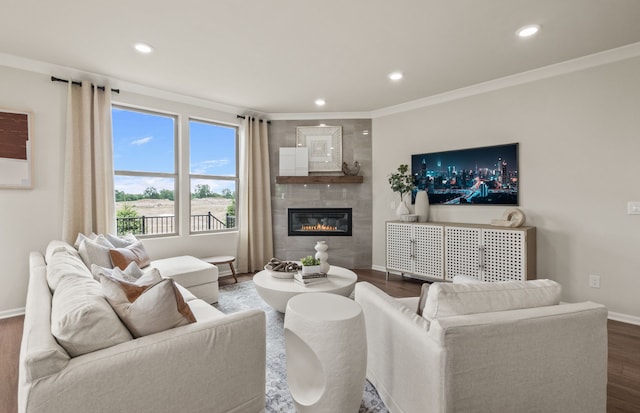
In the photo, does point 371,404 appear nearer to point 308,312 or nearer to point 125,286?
point 308,312

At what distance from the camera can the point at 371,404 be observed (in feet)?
5.63

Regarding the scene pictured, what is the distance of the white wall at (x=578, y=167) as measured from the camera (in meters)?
2.86

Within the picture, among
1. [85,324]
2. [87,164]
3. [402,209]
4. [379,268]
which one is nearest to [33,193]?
[87,164]

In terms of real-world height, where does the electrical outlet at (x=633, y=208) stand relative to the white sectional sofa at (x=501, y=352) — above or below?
above

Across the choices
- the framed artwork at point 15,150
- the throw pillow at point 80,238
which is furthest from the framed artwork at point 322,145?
the framed artwork at point 15,150

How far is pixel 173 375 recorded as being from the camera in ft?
4.02

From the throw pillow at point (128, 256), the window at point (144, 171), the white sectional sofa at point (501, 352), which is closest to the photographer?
the white sectional sofa at point (501, 352)

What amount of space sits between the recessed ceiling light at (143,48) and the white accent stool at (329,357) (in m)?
2.77

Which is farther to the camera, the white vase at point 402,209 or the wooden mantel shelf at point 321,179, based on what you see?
the wooden mantel shelf at point 321,179

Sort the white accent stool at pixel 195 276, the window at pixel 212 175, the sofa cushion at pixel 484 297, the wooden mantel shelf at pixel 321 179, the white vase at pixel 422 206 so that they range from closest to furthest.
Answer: the sofa cushion at pixel 484 297
the white accent stool at pixel 195 276
the white vase at pixel 422 206
the window at pixel 212 175
the wooden mantel shelf at pixel 321 179

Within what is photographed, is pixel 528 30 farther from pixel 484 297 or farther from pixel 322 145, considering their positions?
pixel 322 145

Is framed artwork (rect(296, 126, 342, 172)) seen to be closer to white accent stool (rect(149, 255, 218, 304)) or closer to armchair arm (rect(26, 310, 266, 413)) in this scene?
white accent stool (rect(149, 255, 218, 304))

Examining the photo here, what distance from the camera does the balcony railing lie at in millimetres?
3918

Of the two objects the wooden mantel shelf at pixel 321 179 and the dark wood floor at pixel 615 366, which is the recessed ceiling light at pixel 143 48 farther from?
the dark wood floor at pixel 615 366
